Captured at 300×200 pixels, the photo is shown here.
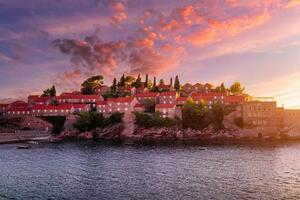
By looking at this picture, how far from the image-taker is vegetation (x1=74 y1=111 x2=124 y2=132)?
136000 millimetres

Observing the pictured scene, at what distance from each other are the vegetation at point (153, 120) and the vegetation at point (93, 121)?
10.4 meters

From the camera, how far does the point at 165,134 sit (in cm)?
12825

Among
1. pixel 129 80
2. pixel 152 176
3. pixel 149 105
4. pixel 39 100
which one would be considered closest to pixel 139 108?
pixel 149 105

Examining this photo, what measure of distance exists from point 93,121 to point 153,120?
91.5 feet

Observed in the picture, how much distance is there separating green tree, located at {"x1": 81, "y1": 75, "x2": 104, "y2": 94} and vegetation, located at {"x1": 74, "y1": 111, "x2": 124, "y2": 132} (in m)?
44.5

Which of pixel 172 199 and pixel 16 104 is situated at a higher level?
pixel 16 104

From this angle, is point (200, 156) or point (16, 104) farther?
point (16, 104)

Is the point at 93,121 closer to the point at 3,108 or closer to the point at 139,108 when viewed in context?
the point at 139,108

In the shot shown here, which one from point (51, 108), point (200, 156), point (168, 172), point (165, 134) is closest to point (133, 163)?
point (168, 172)

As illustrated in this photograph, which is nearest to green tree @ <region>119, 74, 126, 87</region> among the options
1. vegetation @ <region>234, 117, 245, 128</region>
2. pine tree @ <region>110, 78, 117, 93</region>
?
pine tree @ <region>110, 78, 117, 93</region>

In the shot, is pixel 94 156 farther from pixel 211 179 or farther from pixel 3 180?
pixel 211 179

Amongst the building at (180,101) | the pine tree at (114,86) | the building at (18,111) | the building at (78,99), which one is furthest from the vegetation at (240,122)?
the building at (18,111)

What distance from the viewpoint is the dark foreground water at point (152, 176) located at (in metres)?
41.7

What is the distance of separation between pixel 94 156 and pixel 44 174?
22648 millimetres
